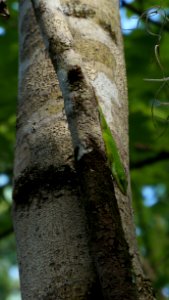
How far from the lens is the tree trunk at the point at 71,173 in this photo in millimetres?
768

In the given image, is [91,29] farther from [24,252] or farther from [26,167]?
[24,252]

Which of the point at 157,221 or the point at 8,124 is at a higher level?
the point at 8,124

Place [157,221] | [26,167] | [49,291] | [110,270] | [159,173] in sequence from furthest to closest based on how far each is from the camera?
1. [157,221]
2. [159,173]
3. [26,167]
4. [49,291]
5. [110,270]

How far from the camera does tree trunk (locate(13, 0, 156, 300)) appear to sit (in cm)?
77

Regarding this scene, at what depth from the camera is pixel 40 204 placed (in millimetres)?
938

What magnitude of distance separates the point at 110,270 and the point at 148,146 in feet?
6.38

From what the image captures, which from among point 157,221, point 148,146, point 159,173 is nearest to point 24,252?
point 148,146

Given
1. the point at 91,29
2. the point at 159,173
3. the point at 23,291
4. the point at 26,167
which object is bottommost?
the point at 159,173

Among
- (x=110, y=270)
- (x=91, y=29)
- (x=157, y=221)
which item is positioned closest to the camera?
(x=110, y=270)

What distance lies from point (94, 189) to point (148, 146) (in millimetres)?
1908

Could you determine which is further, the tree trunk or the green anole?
the green anole

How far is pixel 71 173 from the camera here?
0.94 m

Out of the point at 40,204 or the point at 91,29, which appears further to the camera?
the point at 91,29

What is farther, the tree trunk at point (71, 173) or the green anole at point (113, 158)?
the green anole at point (113, 158)
